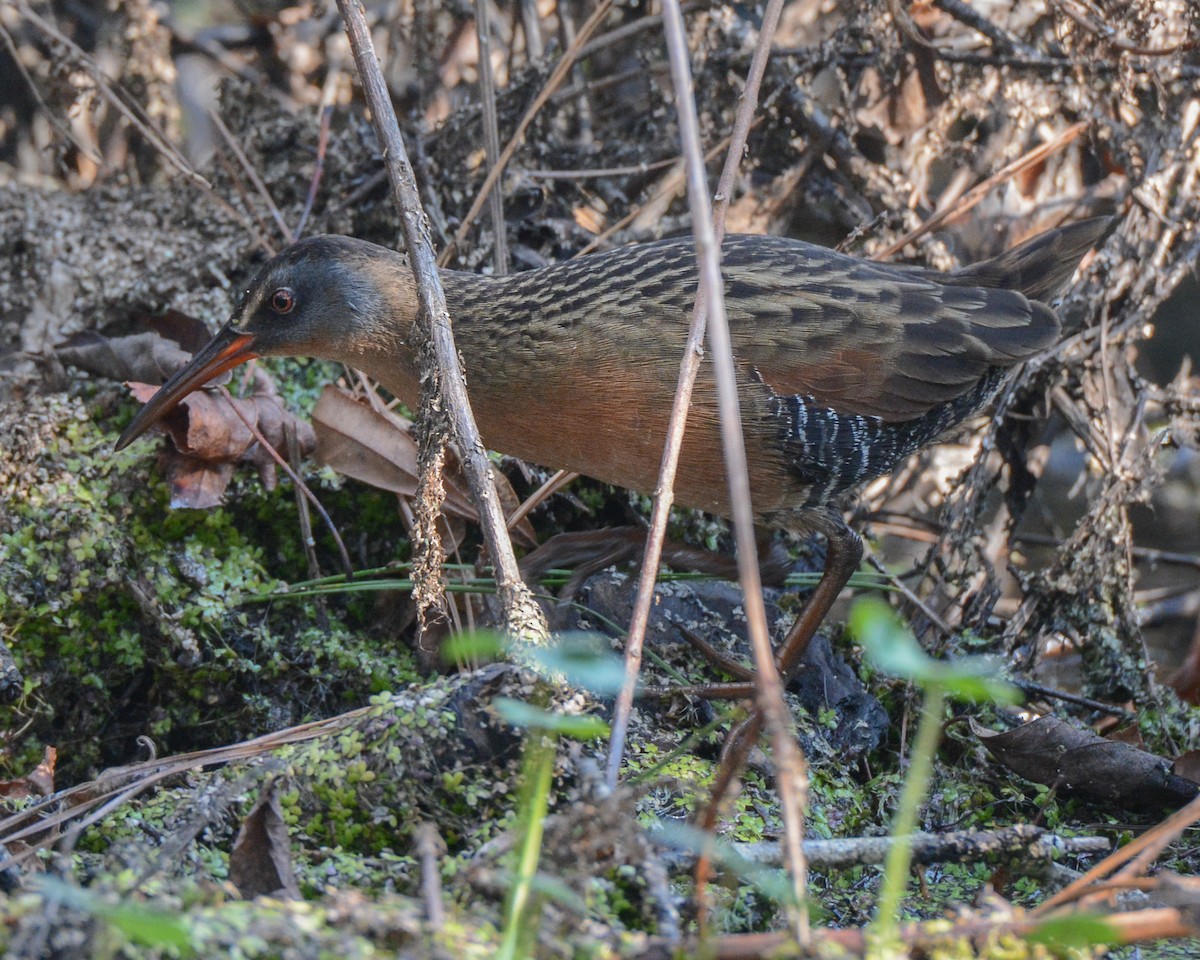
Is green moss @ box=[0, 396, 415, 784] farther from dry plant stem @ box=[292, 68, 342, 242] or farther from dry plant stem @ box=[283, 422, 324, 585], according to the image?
dry plant stem @ box=[292, 68, 342, 242]

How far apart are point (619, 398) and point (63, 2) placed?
324 cm

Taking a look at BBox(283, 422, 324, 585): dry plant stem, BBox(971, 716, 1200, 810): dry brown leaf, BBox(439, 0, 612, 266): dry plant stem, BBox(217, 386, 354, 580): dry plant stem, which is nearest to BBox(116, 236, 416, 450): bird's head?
BBox(217, 386, 354, 580): dry plant stem

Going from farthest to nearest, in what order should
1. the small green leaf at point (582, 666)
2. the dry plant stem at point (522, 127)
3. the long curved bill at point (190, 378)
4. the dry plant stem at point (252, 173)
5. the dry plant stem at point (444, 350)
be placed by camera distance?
the dry plant stem at point (252, 173) < the dry plant stem at point (522, 127) < the long curved bill at point (190, 378) < the dry plant stem at point (444, 350) < the small green leaf at point (582, 666)

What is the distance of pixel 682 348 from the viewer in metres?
2.76

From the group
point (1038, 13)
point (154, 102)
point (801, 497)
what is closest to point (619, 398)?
point (801, 497)

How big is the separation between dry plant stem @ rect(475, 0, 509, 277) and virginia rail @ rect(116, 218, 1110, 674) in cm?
50

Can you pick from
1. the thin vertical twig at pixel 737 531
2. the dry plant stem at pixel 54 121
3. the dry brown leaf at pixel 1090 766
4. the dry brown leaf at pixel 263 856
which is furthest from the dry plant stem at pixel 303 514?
the dry brown leaf at pixel 1090 766

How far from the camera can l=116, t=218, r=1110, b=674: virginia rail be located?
2820 millimetres

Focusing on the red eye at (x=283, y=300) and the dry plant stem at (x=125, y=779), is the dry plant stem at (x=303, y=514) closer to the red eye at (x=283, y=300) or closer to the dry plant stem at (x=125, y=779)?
the red eye at (x=283, y=300)

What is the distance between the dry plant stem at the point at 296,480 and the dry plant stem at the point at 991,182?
186 cm

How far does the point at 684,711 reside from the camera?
2.78 m

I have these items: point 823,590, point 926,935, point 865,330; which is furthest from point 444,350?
point 926,935

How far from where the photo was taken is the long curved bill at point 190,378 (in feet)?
9.98

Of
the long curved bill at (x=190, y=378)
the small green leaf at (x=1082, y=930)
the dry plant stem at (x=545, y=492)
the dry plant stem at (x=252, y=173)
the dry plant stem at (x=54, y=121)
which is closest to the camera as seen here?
the small green leaf at (x=1082, y=930)
